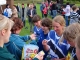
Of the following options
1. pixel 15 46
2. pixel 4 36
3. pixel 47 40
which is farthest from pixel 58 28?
pixel 4 36

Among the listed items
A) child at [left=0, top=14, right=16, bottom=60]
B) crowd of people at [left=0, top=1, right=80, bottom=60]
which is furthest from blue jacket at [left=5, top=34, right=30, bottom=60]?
child at [left=0, top=14, right=16, bottom=60]

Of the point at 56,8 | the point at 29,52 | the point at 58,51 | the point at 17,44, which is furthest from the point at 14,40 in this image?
the point at 56,8

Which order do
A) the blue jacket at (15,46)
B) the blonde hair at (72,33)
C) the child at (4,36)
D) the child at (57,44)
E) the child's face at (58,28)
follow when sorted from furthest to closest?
the child's face at (58,28) → the child at (57,44) → the blue jacket at (15,46) → the blonde hair at (72,33) → the child at (4,36)

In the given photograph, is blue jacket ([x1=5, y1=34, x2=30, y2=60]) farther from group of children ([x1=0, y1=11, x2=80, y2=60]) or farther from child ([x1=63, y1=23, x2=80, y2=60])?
child ([x1=63, y1=23, x2=80, y2=60])

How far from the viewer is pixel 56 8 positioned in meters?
25.3

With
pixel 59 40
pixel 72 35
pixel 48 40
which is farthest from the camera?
pixel 48 40

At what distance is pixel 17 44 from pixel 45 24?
3.65 feet

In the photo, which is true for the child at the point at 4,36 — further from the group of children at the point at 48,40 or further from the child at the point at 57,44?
the child at the point at 57,44

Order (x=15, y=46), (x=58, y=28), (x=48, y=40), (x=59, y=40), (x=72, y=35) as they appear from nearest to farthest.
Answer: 1. (x=72, y=35)
2. (x=15, y=46)
3. (x=59, y=40)
4. (x=48, y=40)
5. (x=58, y=28)

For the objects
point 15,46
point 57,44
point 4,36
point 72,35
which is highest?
point 4,36

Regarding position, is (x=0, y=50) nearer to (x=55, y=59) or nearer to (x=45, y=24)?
(x=55, y=59)

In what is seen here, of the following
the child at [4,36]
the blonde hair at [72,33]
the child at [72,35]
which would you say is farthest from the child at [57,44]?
the child at [4,36]

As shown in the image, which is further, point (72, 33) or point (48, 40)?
point (48, 40)

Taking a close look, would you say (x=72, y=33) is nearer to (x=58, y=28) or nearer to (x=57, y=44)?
(x=57, y=44)
